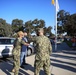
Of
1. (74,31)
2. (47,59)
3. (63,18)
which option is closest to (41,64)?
(47,59)

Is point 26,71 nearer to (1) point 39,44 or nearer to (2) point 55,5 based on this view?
(1) point 39,44

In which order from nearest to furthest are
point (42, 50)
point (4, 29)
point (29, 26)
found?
point (42, 50), point (4, 29), point (29, 26)

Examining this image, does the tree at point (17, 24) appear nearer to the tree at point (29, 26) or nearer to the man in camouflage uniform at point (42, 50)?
the tree at point (29, 26)

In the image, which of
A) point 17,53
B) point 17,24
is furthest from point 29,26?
point 17,53

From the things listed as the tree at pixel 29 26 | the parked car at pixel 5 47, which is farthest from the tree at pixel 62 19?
the parked car at pixel 5 47

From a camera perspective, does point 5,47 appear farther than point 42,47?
Yes

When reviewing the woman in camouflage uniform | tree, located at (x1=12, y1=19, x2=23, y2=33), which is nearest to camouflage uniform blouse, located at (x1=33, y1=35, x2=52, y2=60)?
the woman in camouflage uniform

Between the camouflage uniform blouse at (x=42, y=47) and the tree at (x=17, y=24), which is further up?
the tree at (x=17, y=24)

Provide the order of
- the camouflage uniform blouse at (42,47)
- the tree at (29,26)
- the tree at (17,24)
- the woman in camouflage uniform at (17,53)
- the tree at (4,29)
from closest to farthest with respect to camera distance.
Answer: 1. the camouflage uniform blouse at (42,47)
2. the woman in camouflage uniform at (17,53)
3. the tree at (4,29)
4. the tree at (29,26)
5. the tree at (17,24)

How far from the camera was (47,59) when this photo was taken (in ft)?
18.5

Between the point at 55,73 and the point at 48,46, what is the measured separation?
204 cm

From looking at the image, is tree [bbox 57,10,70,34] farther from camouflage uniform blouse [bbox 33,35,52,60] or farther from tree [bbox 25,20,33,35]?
camouflage uniform blouse [bbox 33,35,52,60]

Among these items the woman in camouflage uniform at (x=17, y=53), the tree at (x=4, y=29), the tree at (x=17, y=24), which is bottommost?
the woman in camouflage uniform at (x=17, y=53)

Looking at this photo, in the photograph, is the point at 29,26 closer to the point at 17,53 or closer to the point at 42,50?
the point at 17,53
